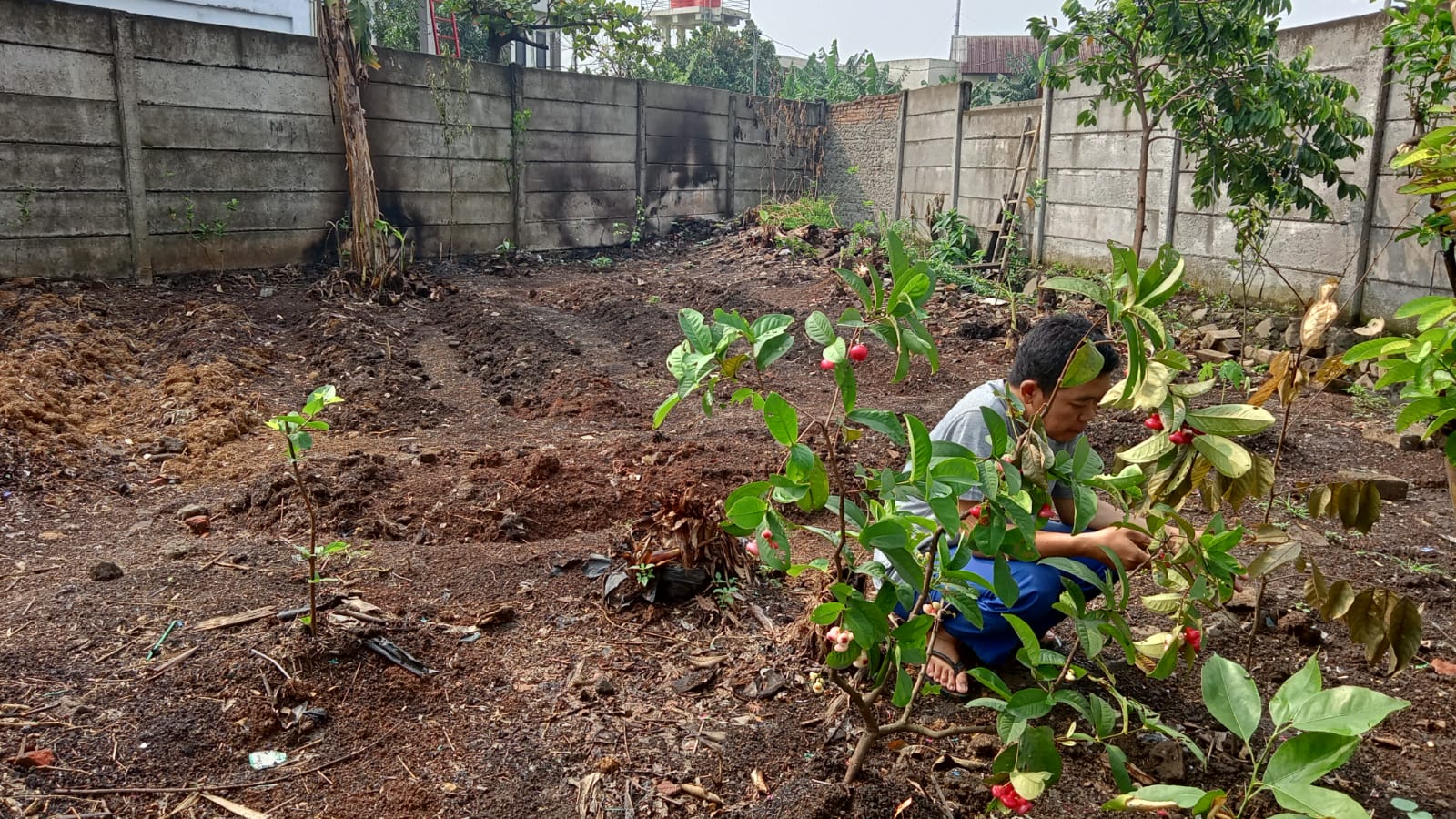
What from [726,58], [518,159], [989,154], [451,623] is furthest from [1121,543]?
[726,58]

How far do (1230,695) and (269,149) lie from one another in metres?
8.80

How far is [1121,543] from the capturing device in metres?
2.02

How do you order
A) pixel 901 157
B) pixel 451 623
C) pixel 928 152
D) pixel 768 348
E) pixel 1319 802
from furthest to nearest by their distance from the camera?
pixel 901 157
pixel 928 152
pixel 451 623
pixel 768 348
pixel 1319 802

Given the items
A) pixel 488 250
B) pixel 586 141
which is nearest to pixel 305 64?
pixel 488 250

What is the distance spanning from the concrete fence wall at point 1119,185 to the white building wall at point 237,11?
23.3 feet

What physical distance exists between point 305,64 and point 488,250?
2599 millimetres

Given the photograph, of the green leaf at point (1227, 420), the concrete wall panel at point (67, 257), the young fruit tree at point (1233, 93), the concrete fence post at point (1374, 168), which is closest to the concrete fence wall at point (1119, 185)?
the concrete fence post at point (1374, 168)

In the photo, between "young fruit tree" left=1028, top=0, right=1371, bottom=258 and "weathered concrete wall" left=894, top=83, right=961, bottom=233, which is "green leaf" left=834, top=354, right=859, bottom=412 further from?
"weathered concrete wall" left=894, top=83, right=961, bottom=233

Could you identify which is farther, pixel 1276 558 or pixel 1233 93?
pixel 1233 93

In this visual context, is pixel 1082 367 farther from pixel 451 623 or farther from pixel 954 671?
pixel 451 623

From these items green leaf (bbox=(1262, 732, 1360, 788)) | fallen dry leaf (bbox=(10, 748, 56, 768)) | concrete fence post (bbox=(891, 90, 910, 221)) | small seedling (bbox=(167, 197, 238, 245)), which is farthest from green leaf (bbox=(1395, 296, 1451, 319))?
concrete fence post (bbox=(891, 90, 910, 221))

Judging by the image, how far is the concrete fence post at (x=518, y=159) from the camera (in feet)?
33.2

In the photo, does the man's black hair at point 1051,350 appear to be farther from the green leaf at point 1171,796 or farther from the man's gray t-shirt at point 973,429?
the green leaf at point 1171,796

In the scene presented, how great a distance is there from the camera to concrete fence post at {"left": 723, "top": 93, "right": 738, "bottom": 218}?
12523 mm
